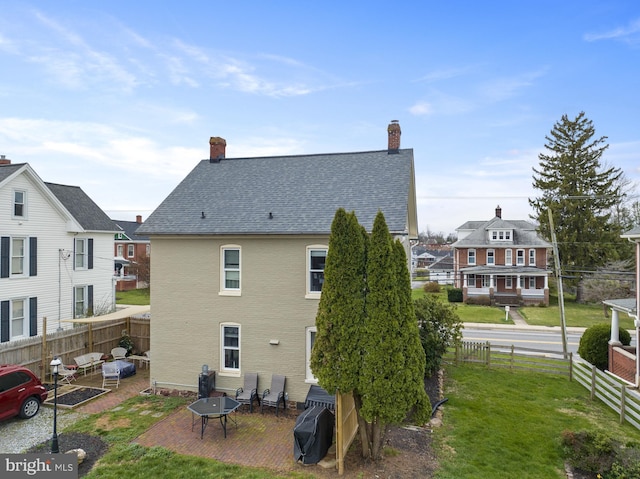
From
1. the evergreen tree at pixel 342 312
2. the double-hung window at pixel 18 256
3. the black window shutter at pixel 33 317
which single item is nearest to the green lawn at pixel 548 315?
the evergreen tree at pixel 342 312

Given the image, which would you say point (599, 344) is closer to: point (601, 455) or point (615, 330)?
point (615, 330)

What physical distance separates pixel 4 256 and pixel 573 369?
28.6 m

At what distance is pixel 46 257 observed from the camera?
22672 millimetres

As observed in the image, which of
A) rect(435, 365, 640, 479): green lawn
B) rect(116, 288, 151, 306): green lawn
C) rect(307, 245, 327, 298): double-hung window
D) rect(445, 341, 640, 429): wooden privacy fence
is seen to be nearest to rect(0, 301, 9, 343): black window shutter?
rect(116, 288, 151, 306): green lawn

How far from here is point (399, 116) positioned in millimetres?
18062

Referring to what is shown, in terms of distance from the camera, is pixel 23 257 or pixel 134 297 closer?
pixel 23 257

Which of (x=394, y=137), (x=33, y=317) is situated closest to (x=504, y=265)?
(x=394, y=137)

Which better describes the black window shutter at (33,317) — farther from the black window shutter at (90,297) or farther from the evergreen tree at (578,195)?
the evergreen tree at (578,195)

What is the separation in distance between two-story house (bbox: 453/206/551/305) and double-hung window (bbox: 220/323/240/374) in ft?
99.8

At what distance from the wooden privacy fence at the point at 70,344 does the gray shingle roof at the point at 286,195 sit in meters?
6.44

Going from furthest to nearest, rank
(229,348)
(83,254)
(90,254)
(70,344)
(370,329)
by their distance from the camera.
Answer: (90,254)
(83,254)
(70,344)
(229,348)
(370,329)

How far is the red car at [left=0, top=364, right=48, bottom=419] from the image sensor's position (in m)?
11.8

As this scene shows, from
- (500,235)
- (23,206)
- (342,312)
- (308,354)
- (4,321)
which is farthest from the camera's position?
(500,235)

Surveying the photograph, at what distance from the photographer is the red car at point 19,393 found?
38.7 feet
